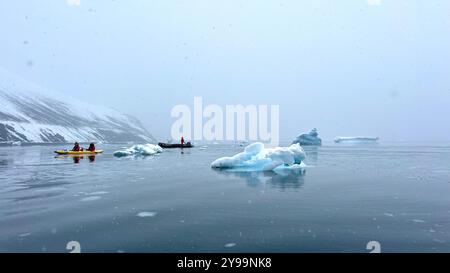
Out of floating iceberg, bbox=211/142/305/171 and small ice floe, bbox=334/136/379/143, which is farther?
small ice floe, bbox=334/136/379/143

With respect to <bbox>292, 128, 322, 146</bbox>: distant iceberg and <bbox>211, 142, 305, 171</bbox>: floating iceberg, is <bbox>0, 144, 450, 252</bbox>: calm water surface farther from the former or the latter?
<bbox>292, 128, 322, 146</bbox>: distant iceberg

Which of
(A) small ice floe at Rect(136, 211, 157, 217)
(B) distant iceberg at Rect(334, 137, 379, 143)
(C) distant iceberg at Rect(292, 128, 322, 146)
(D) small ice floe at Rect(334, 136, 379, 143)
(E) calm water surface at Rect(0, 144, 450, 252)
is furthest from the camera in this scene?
(B) distant iceberg at Rect(334, 137, 379, 143)

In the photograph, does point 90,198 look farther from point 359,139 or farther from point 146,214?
point 359,139

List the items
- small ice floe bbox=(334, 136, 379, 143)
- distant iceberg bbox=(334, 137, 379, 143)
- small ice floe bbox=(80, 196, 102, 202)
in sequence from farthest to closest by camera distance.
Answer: distant iceberg bbox=(334, 137, 379, 143) < small ice floe bbox=(334, 136, 379, 143) < small ice floe bbox=(80, 196, 102, 202)

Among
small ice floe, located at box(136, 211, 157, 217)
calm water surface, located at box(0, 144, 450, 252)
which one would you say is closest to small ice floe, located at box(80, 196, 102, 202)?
calm water surface, located at box(0, 144, 450, 252)

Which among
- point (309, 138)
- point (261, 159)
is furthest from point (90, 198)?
point (309, 138)

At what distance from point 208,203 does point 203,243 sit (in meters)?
4.92

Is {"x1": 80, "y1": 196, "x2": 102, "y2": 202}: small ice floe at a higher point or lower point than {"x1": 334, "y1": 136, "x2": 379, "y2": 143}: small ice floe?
higher

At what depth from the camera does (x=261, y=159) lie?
982 inches

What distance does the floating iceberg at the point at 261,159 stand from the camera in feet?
80.1

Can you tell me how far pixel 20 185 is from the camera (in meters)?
16.9

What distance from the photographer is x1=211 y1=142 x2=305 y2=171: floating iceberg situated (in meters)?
24.4

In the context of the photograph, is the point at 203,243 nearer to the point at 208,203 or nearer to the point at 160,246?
the point at 160,246

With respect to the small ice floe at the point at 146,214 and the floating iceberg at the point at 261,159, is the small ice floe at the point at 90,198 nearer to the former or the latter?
the small ice floe at the point at 146,214
